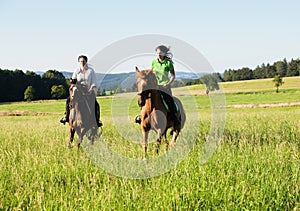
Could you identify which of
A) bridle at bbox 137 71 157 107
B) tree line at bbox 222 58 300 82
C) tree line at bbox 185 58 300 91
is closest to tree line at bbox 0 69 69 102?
tree line at bbox 185 58 300 91

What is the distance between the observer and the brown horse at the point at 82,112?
9.35 metres

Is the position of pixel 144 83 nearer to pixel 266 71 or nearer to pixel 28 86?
pixel 28 86

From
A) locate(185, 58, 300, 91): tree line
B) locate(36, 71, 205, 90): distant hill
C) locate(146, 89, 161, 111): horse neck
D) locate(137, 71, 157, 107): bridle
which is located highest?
locate(185, 58, 300, 91): tree line

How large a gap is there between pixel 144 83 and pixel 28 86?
75612mm

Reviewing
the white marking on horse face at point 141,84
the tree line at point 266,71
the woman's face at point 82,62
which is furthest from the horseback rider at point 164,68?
the tree line at point 266,71

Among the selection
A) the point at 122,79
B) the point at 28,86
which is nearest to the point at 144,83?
the point at 122,79

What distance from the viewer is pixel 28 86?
77.9 metres

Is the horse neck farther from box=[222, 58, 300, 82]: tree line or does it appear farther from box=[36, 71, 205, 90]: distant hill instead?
box=[222, 58, 300, 82]: tree line

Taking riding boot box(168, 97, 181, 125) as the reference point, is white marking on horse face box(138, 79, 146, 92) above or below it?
above

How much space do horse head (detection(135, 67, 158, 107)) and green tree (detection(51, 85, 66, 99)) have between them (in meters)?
71.5

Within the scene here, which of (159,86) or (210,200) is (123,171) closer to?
(210,200)

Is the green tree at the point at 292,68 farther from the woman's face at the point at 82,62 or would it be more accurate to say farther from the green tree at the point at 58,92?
the woman's face at the point at 82,62

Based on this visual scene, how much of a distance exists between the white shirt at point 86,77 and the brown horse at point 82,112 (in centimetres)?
17

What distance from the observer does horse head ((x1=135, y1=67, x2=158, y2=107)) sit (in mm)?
7676
